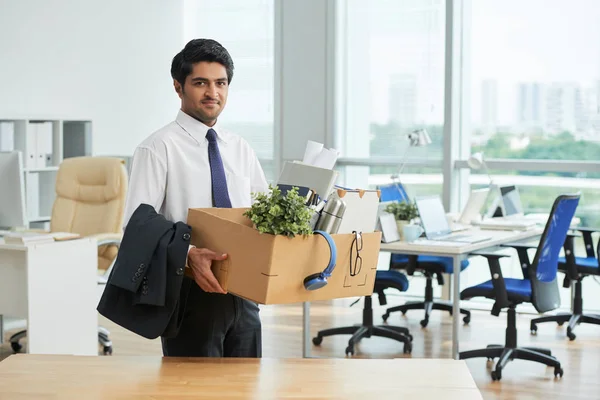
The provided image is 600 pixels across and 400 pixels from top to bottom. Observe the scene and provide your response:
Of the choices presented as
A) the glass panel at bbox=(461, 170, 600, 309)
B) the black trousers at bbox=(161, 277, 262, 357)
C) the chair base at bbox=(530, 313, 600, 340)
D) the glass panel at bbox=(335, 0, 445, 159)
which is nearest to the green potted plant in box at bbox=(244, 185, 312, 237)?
the black trousers at bbox=(161, 277, 262, 357)

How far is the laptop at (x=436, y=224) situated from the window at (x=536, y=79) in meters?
1.87

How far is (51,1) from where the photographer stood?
710cm

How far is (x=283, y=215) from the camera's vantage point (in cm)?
220

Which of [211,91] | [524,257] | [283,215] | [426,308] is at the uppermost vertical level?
[211,91]

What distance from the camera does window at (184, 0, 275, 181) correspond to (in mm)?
8023

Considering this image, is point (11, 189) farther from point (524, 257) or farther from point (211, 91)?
point (524, 257)

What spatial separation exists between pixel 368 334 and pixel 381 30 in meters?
2.89

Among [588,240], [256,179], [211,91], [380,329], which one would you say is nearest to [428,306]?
[380,329]

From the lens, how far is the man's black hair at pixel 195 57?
2.48m

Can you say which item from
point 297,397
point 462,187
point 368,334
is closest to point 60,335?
point 368,334

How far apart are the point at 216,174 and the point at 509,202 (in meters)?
4.03

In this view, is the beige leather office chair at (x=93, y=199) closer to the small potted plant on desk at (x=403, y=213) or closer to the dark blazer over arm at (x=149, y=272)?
the small potted plant on desk at (x=403, y=213)

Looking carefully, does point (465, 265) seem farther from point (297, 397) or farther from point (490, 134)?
point (297, 397)

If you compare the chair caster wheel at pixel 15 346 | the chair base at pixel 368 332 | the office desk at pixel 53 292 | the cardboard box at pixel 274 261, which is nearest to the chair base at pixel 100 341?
the chair caster wheel at pixel 15 346
